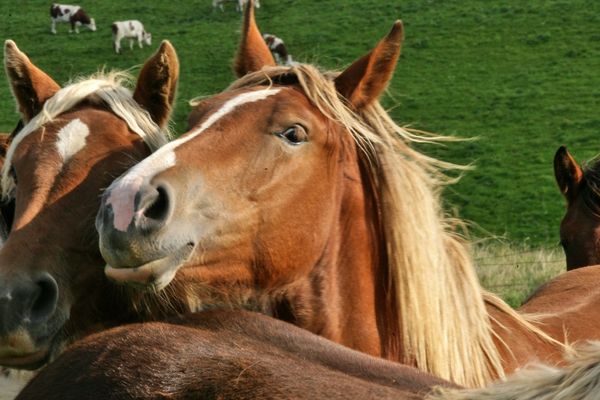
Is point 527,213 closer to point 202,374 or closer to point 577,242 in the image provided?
point 577,242

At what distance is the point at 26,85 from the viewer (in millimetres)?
4164

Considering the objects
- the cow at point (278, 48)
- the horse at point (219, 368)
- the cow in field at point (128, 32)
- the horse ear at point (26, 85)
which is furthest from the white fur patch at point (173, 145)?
the cow in field at point (128, 32)

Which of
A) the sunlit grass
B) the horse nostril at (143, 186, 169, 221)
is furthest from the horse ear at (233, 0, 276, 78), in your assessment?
the sunlit grass

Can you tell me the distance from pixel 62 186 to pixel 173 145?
Result: 0.58 meters

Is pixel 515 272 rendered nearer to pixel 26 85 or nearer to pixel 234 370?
pixel 26 85

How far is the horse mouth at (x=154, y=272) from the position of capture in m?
3.09

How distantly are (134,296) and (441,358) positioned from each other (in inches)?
45.4

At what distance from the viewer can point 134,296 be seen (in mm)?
3510

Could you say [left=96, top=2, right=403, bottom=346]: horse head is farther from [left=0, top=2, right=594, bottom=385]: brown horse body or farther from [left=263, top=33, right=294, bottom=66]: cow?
[left=263, top=33, right=294, bottom=66]: cow

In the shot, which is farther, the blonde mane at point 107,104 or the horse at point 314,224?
the blonde mane at point 107,104

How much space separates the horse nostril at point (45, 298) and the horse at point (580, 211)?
15.1 ft

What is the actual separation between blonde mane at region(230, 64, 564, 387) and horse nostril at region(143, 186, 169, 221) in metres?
0.78

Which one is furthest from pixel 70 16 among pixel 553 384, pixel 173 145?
pixel 553 384

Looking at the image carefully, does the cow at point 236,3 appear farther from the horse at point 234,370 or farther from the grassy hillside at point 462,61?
the horse at point 234,370
